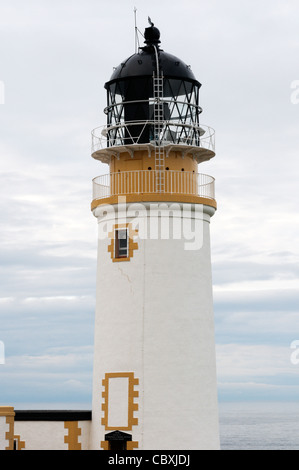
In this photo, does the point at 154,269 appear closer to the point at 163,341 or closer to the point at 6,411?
the point at 163,341

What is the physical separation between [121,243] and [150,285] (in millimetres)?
1870

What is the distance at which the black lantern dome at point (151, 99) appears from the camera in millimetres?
29906

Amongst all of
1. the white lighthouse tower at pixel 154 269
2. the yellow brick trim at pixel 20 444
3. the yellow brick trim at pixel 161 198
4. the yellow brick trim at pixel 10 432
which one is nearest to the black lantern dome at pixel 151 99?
the white lighthouse tower at pixel 154 269

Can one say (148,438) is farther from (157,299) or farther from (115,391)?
(157,299)

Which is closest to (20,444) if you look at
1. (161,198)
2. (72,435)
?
(72,435)

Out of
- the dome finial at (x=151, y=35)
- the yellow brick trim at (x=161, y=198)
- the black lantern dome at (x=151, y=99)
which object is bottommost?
the yellow brick trim at (x=161, y=198)

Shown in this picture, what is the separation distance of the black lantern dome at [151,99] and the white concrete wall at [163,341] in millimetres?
2996

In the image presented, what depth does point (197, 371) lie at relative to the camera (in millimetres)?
29297

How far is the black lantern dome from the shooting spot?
29906 millimetres

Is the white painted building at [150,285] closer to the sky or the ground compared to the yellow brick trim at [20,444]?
closer to the sky

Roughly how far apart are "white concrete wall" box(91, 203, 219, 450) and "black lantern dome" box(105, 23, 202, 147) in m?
3.00

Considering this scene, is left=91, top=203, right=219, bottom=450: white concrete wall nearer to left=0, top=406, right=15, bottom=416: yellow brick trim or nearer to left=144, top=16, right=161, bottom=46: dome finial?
left=0, top=406, right=15, bottom=416: yellow brick trim

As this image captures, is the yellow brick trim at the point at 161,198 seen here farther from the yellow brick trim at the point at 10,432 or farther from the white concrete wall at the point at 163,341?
the yellow brick trim at the point at 10,432
